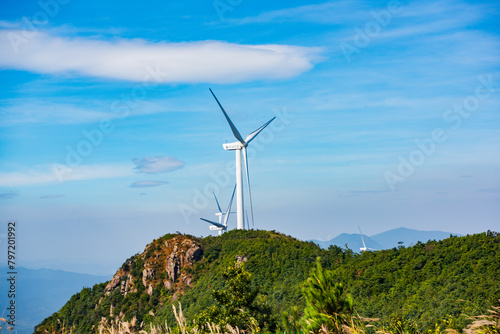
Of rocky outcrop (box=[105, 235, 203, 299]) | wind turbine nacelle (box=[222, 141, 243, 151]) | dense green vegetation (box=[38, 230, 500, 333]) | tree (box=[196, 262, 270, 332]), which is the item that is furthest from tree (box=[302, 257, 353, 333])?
wind turbine nacelle (box=[222, 141, 243, 151])

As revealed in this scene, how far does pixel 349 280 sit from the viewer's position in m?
65.4

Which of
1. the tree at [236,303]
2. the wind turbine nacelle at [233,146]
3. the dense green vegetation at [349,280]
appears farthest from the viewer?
the wind turbine nacelle at [233,146]

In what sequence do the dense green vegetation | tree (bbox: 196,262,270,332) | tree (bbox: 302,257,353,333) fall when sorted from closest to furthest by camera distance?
1. tree (bbox: 302,257,353,333)
2. tree (bbox: 196,262,270,332)
3. the dense green vegetation

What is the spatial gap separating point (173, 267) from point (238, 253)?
14.1 m

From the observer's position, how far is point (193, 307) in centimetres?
7794

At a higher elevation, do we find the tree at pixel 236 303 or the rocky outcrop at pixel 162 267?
the rocky outcrop at pixel 162 267

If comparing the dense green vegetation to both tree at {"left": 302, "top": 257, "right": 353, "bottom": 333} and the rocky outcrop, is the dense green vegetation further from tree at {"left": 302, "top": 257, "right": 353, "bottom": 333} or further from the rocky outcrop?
the rocky outcrop

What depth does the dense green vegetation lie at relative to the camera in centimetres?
4647

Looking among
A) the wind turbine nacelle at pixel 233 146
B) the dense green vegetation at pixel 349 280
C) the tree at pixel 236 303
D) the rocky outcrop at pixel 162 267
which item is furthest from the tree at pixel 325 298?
the wind turbine nacelle at pixel 233 146

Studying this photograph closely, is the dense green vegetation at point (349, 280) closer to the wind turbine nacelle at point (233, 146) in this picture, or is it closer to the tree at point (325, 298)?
the tree at point (325, 298)

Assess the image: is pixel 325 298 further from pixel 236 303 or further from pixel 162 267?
pixel 162 267

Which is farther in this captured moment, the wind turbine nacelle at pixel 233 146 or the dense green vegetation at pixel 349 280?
the wind turbine nacelle at pixel 233 146

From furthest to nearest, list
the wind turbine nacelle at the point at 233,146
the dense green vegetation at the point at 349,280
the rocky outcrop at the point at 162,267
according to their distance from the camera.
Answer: the wind turbine nacelle at the point at 233,146
the rocky outcrop at the point at 162,267
the dense green vegetation at the point at 349,280

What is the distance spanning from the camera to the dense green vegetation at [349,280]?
1829 inches
